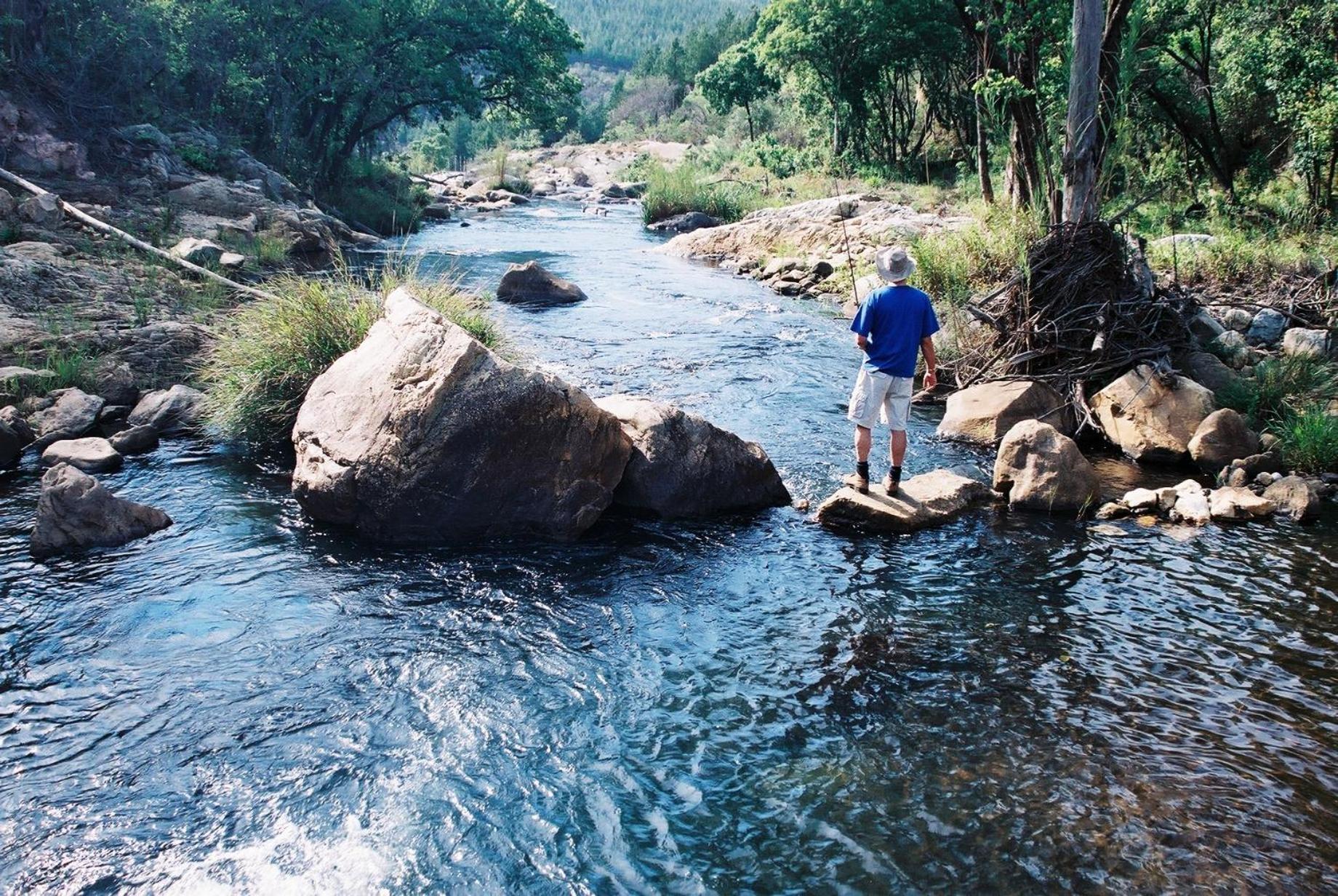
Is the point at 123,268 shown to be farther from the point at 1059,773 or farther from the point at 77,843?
the point at 1059,773

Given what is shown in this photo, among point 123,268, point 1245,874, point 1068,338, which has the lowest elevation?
point 1245,874

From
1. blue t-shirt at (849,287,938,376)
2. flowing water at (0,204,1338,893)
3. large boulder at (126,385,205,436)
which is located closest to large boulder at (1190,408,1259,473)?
flowing water at (0,204,1338,893)

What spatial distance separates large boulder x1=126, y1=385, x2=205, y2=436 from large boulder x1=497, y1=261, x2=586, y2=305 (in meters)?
7.12

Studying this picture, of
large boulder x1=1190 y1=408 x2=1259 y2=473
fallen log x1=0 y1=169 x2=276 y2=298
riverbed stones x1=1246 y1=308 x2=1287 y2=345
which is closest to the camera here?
large boulder x1=1190 y1=408 x2=1259 y2=473

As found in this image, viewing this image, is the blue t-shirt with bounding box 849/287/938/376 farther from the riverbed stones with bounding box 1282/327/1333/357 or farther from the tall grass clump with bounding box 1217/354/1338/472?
the riverbed stones with bounding box 1282/327/1333/357

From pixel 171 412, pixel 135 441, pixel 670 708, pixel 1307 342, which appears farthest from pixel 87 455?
pixel 1307 342

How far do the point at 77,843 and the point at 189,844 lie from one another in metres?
0.44

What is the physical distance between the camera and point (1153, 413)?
8.13 meters

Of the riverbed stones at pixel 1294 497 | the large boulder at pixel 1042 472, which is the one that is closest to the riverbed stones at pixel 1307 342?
the riverbed stones at pixel 1294 497

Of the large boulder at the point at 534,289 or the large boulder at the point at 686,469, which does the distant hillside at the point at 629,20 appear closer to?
the large boulder at the point at 534,289

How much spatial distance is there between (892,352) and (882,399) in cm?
38

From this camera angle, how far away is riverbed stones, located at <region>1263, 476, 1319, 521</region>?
6.73 metres

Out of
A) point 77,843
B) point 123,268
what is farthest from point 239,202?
point 77,843

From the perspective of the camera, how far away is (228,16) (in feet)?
80.0
